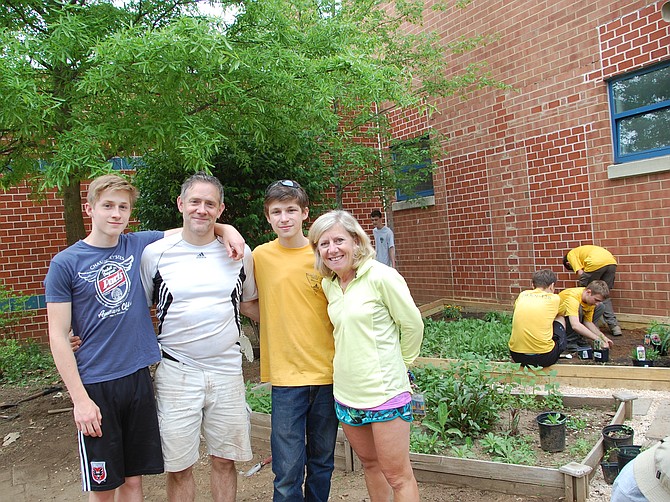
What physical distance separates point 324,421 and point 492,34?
8468mm

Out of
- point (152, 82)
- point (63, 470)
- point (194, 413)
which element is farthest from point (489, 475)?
point (152, 82)

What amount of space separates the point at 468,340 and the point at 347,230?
4.86 metres

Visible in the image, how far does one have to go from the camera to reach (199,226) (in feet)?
9.24

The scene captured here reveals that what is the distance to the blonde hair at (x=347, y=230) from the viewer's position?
275 cm

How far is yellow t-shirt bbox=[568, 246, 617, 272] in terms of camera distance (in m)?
7.70

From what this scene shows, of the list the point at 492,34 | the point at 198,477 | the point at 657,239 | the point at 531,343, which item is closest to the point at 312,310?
the point at 198,477

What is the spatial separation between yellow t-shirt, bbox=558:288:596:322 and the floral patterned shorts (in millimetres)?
4463

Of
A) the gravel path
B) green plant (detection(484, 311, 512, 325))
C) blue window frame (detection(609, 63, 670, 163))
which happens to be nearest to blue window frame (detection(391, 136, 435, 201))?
green plant (detection(484, 311, 512, 325))

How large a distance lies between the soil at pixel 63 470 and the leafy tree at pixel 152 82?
198 centimetres

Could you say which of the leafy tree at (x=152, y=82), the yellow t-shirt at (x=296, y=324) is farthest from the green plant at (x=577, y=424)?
the leafy tree at (x=152, y=82)

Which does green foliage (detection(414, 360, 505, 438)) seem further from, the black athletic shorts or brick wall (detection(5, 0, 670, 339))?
brick wall (detection(5, 0, 670, 339))

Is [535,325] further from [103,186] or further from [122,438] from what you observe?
[103,186]

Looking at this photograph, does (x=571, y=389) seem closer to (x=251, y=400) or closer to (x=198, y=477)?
(x=251, y=400)

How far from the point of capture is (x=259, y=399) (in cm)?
506
